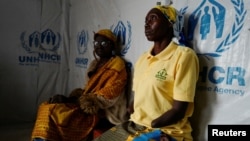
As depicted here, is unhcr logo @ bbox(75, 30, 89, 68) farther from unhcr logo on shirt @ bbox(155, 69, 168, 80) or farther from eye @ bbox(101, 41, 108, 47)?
unhcr logo on shirt @ bbox(155, 69, 168, 80)

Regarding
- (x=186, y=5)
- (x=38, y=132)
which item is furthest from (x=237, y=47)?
(x=38, y=132)

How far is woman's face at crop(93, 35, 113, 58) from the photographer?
223 cm

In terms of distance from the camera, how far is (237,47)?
135 centimetres

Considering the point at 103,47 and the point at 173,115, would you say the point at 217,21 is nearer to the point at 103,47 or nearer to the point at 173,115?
the point at 173,115

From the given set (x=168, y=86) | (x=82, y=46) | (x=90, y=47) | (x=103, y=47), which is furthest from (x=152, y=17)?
(x=82, y=46)

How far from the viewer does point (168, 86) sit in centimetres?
145

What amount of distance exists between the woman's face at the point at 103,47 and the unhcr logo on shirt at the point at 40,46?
3.76 feet

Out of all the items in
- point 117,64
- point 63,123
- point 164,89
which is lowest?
point 63,123

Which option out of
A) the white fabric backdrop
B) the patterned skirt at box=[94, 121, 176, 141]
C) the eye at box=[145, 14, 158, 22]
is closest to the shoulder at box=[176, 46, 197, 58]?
the white fabric backdrop

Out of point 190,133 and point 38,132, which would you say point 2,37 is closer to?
point 38,132

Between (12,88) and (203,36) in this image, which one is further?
(12,88)

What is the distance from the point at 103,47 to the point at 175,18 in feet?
2.79

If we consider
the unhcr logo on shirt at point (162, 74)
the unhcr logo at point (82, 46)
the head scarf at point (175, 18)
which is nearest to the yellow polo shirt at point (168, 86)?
the unhcr logo on shirt at point (162, 74)

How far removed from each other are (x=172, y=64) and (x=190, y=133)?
397 millimetres
